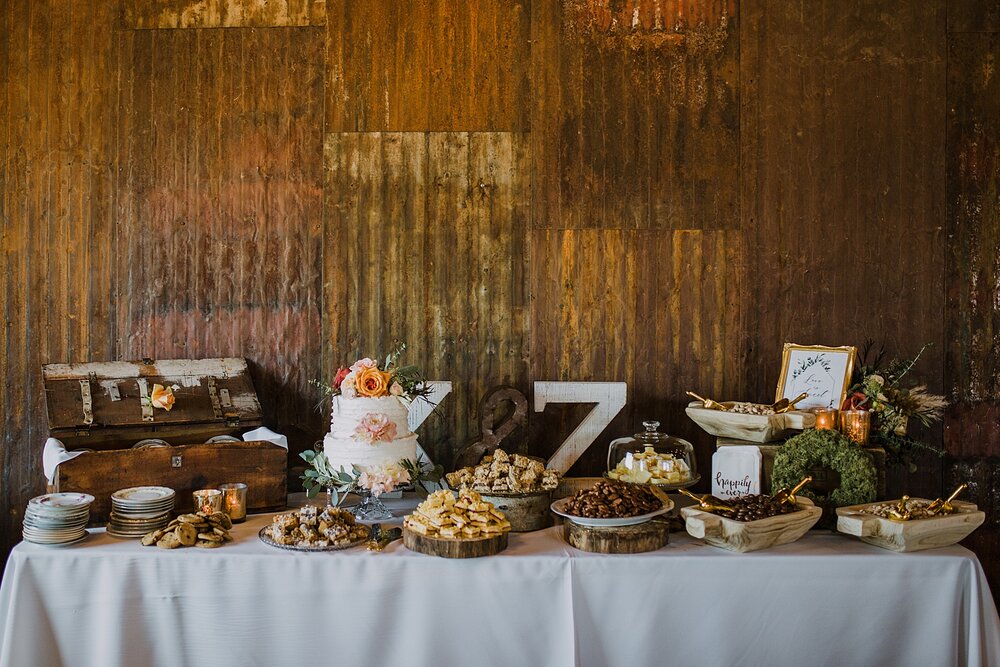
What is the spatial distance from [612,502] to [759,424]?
2.57 feet

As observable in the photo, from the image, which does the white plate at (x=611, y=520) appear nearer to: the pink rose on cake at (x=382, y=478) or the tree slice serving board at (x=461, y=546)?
the tree slice serving board at (x=461, y=546)

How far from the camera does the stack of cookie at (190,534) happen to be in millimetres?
2631

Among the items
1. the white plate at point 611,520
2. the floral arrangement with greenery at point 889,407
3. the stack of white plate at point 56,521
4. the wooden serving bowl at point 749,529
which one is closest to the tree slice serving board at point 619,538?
the white plate at point 611,520

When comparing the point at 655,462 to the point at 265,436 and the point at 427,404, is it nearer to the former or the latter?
the point at 427,404

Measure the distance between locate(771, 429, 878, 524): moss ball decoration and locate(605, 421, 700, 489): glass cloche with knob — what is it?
411 millimetres

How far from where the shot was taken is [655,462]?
3156 millimetres

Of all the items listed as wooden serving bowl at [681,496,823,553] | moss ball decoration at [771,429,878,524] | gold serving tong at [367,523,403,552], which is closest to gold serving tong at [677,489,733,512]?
wooden serving bowl at [681,496,823,553]

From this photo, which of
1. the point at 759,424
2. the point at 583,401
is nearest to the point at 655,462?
the point at 759,424

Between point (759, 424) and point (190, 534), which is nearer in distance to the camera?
point (190, 534)

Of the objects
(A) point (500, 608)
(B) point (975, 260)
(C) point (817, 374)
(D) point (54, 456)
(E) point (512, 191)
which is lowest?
(A) point (500, 608)

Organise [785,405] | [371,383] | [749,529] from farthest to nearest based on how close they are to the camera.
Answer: [785,405]
[371,383]
[749,529]

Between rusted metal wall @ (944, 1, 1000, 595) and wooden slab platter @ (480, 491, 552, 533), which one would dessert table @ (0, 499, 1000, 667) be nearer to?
wooden slab platter @ (480, 491, 552, 533)

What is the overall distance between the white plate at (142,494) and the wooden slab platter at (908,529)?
2.45 m

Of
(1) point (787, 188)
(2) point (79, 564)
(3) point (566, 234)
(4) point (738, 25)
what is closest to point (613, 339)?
(3) point (566, 234)
